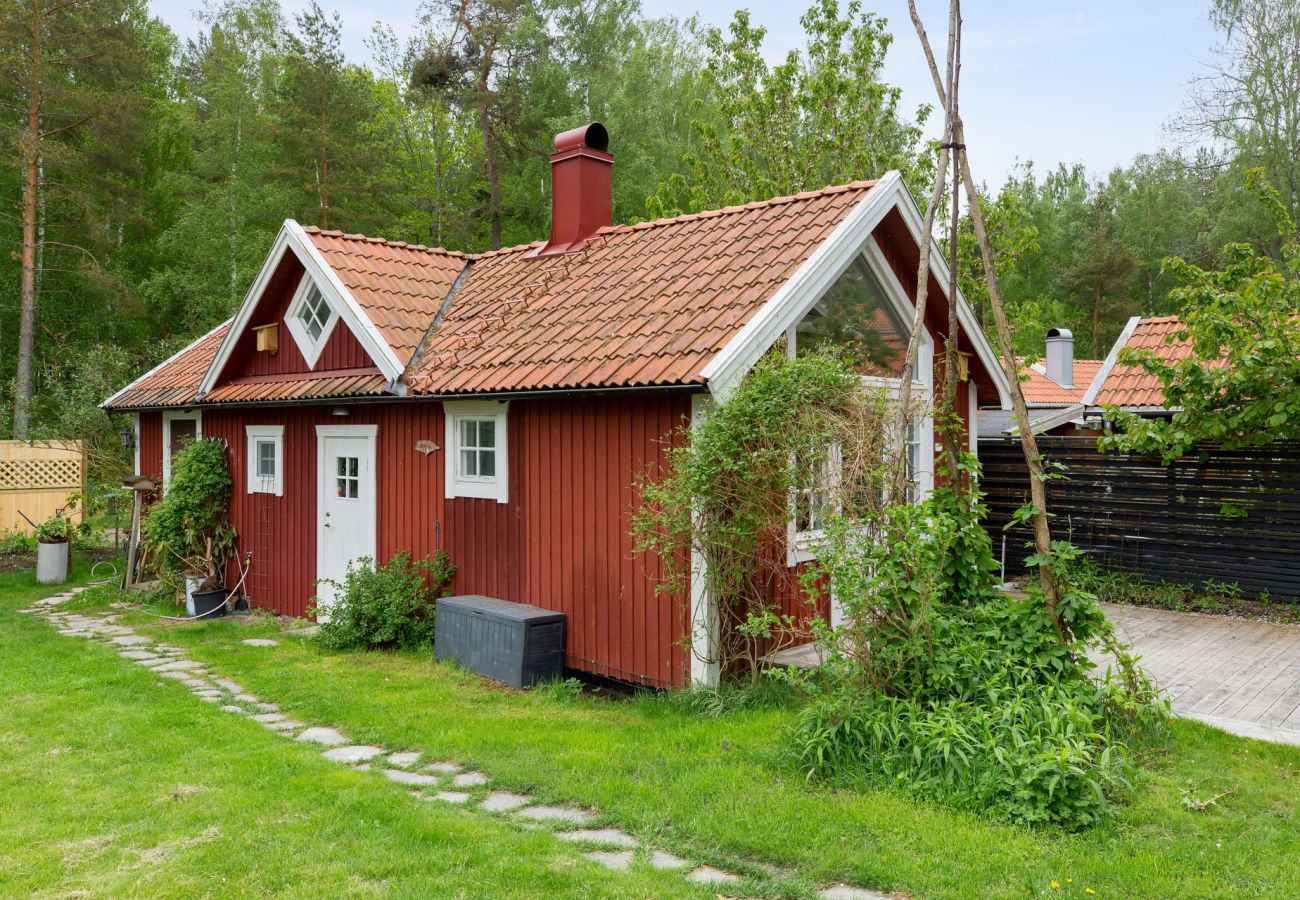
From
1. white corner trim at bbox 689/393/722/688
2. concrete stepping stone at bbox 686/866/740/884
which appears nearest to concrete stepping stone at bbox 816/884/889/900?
concrete stepping stone at bbox 686/866/740/884

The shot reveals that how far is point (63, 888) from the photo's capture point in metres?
3.87

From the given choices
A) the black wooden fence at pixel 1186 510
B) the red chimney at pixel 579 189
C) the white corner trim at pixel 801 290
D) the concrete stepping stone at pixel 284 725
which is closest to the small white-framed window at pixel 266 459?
the red chimney at pixel 579 189

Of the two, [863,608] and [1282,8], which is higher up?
[1282,8]

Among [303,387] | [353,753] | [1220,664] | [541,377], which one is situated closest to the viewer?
[353,753]

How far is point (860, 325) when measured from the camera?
789cm

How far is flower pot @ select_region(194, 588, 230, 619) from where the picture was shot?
35.7ft

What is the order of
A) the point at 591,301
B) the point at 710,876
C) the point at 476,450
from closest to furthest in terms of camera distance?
the point at 710,876, the point at 591,301, the point at 476,450

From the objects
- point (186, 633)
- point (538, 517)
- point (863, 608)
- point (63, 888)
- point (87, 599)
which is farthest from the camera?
point (87, 599)

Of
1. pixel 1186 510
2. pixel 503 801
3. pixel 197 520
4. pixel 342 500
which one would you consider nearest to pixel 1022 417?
pixel 503 801

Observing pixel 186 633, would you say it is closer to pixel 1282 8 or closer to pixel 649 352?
pixel 649 352

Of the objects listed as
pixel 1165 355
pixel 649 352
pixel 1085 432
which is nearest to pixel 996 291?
pixel 649 352

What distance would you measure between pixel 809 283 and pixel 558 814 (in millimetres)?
4184

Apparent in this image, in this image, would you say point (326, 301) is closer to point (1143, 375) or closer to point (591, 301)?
point (591, 301)

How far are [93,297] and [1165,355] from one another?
2474 cm
